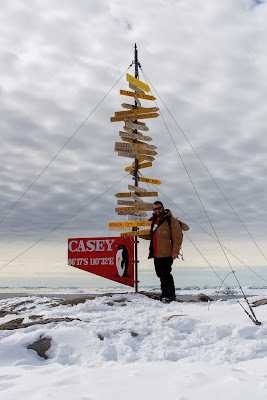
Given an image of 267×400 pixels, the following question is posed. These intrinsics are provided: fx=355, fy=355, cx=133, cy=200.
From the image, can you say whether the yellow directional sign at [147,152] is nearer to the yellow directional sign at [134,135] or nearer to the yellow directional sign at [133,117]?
the yellow directional sign at [134,135]

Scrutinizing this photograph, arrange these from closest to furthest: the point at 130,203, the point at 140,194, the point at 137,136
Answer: the point at 130,203 → the point at 140,194 → the point at 137,136

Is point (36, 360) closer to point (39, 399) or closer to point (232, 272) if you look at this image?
point (39, 399)

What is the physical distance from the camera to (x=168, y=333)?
5.03 m

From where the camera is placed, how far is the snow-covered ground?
288 cm

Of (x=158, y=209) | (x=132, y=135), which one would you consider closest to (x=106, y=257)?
(x=158, y=209)

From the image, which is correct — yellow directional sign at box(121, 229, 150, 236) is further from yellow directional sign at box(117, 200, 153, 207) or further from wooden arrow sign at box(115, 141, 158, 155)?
wooden arrow sign at box(115, 141, 158, 155)

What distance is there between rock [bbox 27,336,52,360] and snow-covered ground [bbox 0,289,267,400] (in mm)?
53

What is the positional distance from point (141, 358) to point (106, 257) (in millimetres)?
7102

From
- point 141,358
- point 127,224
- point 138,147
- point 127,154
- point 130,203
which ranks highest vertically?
point 138,147

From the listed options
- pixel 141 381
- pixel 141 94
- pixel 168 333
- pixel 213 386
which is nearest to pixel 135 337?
pixel 168 333

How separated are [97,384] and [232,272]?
144 inches

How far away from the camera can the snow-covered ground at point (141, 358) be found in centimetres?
288

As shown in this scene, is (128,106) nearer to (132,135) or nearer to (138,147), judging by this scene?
(132,135)

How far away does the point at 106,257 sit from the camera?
11.2 m
